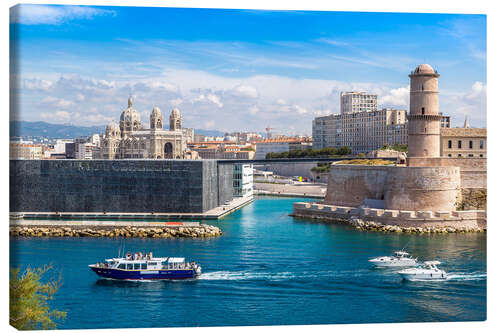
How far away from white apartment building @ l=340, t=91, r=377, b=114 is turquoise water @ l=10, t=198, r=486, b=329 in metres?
57.6

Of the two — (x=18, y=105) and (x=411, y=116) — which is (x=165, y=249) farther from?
(x=411, y=116)

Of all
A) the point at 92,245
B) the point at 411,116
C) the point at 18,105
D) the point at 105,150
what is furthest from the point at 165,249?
the point at 105,150

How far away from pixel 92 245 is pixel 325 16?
37.7 ft

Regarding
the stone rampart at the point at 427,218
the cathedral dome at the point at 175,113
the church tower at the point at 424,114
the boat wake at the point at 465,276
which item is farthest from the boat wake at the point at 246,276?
the cathedral dome at the point at 175,113

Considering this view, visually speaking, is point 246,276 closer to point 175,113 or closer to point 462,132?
point 462,132

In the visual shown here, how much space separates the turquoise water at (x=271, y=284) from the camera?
41.4ft

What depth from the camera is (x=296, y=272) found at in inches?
627

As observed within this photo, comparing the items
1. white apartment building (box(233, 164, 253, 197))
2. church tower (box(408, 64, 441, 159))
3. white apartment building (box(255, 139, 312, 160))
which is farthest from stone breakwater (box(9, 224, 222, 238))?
white apartment building (box(255, 139, 312, 160))

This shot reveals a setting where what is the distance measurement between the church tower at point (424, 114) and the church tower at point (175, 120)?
4984 cm

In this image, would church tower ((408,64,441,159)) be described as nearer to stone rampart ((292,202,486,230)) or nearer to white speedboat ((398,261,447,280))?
stone rampart ((292,202,486,230))

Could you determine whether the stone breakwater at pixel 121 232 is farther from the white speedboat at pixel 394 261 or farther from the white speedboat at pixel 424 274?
the white speedboat at pixel 424 274

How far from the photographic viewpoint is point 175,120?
73.4 meters

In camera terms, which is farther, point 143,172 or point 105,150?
point 105,150

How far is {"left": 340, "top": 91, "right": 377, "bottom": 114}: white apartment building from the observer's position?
259ft
